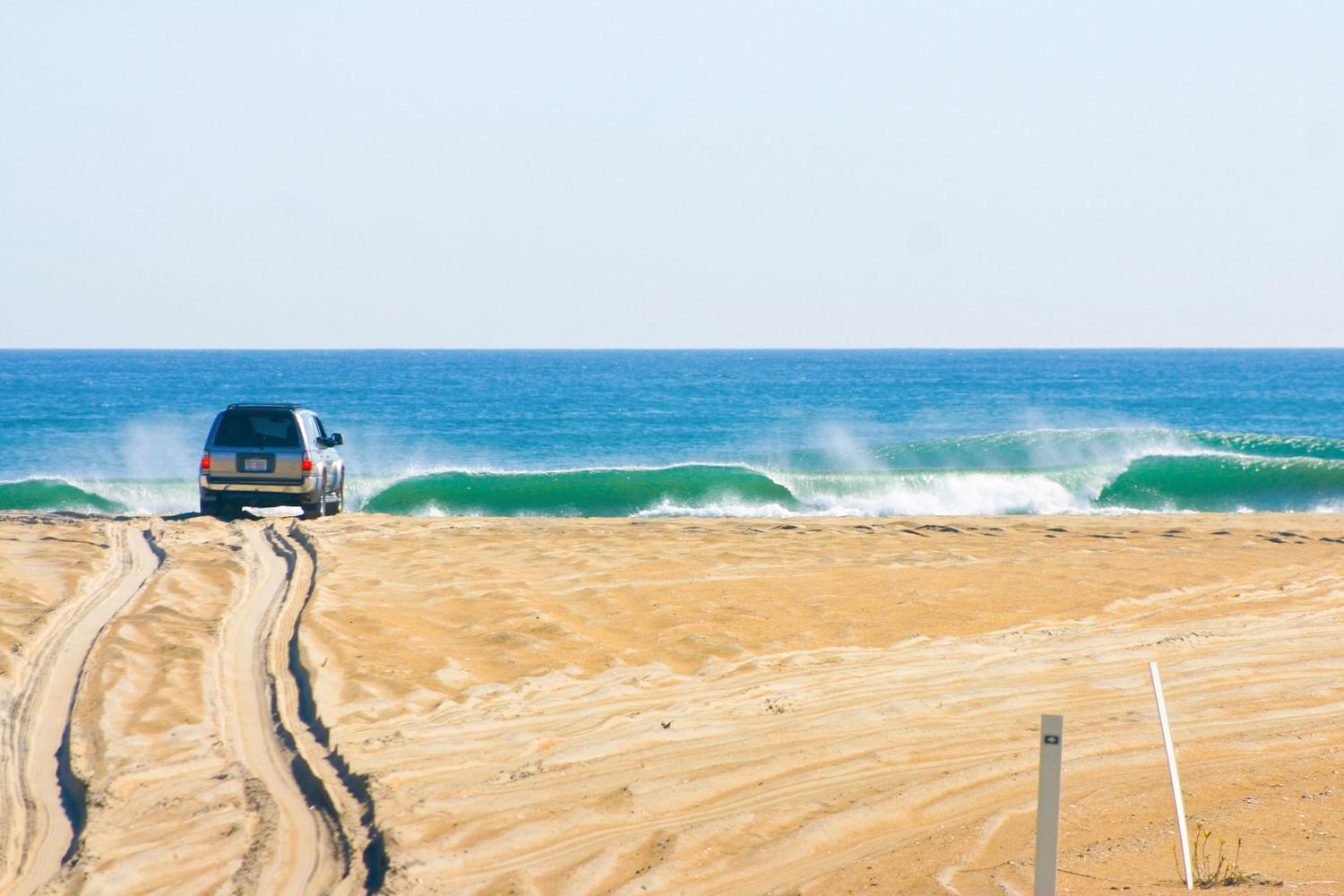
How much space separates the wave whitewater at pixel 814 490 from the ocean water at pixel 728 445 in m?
0.07

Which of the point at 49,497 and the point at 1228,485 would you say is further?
the point at 1228,485

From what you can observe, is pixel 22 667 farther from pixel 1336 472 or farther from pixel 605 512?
pixel 1336 472

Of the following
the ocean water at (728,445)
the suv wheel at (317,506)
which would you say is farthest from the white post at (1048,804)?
the ocean water at (728,445)

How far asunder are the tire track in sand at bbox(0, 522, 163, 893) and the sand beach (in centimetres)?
3

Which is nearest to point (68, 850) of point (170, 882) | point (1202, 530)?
point (170, 882)

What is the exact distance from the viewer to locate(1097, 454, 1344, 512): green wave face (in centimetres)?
2792

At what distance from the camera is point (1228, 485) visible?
29344mm

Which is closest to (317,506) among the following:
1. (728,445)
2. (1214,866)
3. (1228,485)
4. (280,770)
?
(280,770)

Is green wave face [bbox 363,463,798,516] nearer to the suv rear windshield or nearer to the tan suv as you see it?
the tan suv

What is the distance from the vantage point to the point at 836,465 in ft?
118

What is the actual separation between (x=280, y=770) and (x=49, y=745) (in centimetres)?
156

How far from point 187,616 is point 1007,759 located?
274 inches

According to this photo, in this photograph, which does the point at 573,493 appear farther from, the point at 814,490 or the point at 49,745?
the point at 49,745

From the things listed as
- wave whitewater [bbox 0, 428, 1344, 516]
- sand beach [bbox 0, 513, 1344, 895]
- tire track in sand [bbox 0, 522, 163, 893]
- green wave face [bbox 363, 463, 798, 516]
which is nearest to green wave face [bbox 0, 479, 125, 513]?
wave whitewater [bbox 0, 428, 1344, 516]
